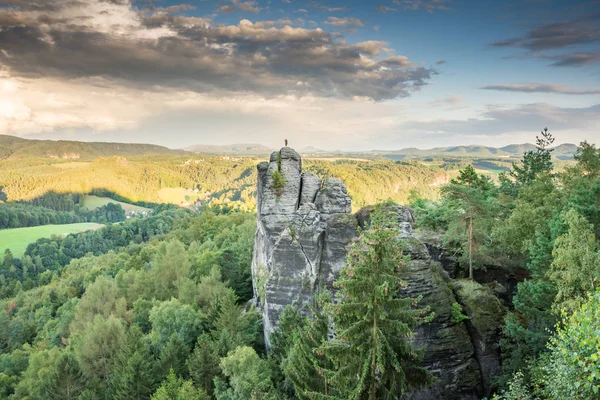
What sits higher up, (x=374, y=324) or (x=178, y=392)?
(x=374, y=324)

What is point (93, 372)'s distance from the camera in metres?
42.2

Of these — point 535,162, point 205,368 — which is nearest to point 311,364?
point 205,368

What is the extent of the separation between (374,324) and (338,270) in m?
12.8

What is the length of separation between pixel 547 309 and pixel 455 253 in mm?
9434

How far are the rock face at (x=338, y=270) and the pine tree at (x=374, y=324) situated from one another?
339 cm

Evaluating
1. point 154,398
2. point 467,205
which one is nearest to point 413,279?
point 467,205

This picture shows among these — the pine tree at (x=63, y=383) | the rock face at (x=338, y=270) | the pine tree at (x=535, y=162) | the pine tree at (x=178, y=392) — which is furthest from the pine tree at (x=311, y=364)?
the pine tree at (x=535, y=162)

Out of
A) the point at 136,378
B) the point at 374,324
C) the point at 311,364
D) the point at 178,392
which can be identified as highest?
the point at 374,324

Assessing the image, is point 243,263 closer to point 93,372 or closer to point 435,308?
point 93,372

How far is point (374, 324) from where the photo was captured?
1656 cm

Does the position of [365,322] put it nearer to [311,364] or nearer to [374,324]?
[374,324]

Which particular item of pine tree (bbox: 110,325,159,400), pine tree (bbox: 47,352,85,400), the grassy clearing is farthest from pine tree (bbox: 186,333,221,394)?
the grassy clearing

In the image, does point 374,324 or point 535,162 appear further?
point 535,162

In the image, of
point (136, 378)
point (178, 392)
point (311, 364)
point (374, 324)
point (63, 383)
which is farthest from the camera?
point (63, 383)
